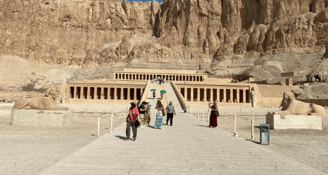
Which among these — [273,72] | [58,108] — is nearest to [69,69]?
[273,72]

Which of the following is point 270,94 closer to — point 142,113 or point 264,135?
point 142,113

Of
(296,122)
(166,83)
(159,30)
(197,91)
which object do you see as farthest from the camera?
(159,30)

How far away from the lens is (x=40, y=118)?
1470 cm

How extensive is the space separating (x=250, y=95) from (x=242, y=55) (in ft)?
144

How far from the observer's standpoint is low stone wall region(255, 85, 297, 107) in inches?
1815

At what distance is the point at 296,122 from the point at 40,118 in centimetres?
1594

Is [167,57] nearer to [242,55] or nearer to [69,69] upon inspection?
[242,55]

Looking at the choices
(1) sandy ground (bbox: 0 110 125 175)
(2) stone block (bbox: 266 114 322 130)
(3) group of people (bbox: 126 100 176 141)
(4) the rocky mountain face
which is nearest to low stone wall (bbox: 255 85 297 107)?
(2) stone block (bbox: 266 114 322 130)

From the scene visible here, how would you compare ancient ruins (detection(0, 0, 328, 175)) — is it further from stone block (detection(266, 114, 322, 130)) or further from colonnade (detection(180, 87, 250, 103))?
colonnade (detection(180, 87, 250, 103))

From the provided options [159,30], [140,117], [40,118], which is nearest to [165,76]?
[159,30]

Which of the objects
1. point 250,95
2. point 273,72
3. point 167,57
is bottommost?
point 250,95

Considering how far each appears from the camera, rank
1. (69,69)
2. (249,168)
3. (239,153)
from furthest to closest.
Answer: (69,69)
(239,153)
(249,168)

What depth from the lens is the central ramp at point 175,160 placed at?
5910mm

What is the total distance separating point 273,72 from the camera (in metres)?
64.6
